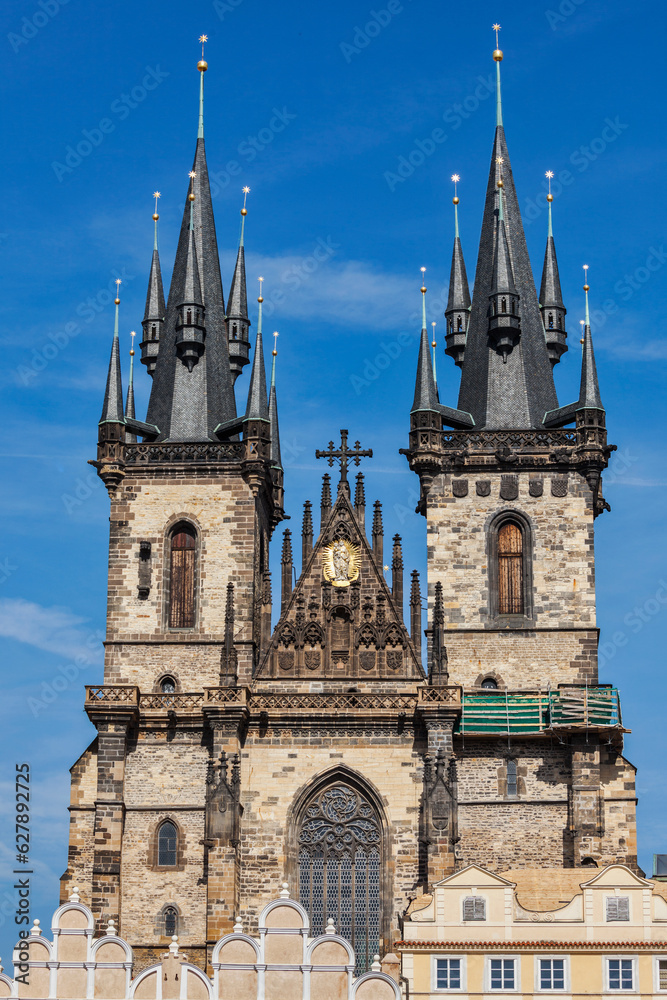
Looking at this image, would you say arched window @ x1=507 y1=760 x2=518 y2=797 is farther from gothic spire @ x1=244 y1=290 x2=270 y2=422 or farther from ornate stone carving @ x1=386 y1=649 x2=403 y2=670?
gothic spire @ x1=244 y1=290 x2=270 y2=422

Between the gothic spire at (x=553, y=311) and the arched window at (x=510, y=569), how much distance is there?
6479mm

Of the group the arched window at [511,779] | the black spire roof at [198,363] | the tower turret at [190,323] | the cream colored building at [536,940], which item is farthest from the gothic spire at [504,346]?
the cream colored building at [536,940]

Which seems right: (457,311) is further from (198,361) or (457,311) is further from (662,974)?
(662,974)

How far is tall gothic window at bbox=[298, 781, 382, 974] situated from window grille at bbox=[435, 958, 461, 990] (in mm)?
8739

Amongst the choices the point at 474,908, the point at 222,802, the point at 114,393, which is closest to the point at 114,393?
the point at 114,393

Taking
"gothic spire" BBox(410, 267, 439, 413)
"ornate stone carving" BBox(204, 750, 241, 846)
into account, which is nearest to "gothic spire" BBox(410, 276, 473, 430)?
"gothic spire" BBox(410, 267, 439, 413)

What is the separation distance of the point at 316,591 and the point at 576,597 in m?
6.77

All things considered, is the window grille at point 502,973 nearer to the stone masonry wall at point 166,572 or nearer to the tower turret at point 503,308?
the stone masonry wall at point 166,572

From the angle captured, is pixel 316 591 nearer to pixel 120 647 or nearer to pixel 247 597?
pixel 247 597

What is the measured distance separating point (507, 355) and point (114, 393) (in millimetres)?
10861

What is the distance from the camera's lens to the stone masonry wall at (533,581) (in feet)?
181

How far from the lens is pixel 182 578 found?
56219 millimetres

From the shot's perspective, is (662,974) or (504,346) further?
(504,346)

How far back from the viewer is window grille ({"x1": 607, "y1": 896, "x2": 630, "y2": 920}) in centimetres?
4397
